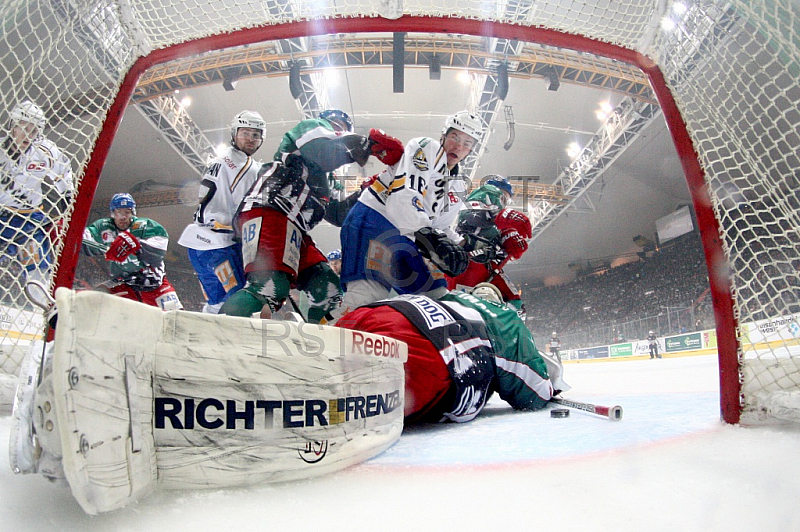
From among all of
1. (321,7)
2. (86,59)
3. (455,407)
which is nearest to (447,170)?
(321,7)

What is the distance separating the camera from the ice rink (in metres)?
0.57

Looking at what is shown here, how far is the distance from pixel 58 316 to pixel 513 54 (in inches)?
319

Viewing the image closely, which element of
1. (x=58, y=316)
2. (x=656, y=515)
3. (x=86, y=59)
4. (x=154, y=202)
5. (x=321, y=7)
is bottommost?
(x=656, y=515)

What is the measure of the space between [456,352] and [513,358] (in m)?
0.35

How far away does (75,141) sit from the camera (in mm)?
1632

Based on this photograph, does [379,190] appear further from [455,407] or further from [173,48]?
[455,407]

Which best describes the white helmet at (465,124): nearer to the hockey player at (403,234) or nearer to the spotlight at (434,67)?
the hockey player at (403,234)

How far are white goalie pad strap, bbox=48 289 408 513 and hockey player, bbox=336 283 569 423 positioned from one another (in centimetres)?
42

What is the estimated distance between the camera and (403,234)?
2.07 meters

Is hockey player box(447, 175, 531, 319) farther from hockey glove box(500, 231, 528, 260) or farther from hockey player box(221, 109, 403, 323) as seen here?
hockey player box(221, 109, 403, 323)

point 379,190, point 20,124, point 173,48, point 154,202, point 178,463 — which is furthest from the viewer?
point 154,202

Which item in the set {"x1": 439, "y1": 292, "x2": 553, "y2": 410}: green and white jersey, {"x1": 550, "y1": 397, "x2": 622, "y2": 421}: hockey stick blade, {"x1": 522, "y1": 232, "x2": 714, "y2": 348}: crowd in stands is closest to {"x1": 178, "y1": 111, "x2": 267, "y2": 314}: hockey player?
{"x1": 439, "y1": 292, "x2": 553, "y2": 410}: green and white jersey

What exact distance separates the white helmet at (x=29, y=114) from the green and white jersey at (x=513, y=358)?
145cm

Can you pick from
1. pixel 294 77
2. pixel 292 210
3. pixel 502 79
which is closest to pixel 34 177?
pixel 292 210
